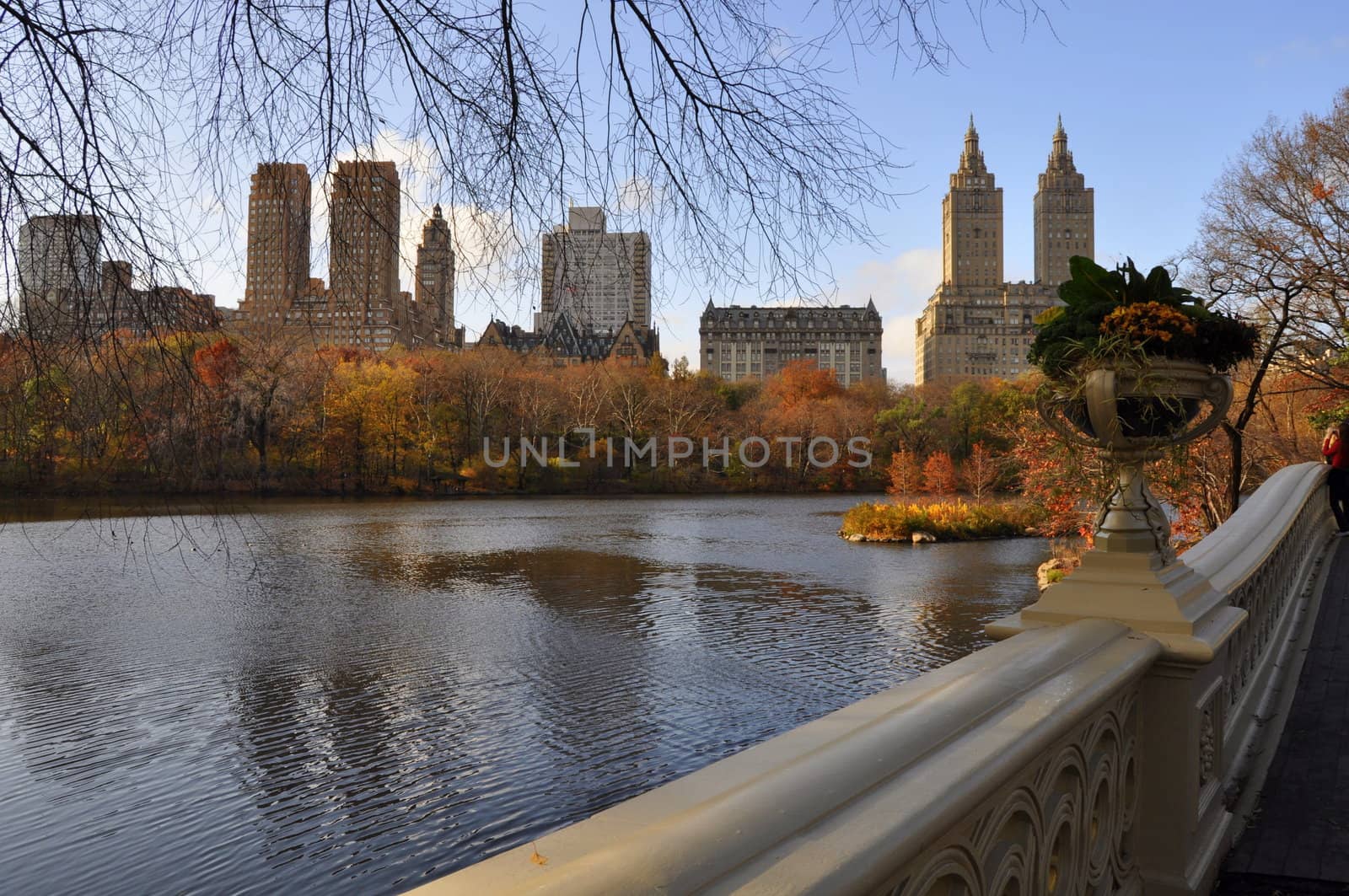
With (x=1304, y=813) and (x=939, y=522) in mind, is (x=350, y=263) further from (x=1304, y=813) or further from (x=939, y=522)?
(x=939, y=522)

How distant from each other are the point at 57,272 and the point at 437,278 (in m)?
1.02

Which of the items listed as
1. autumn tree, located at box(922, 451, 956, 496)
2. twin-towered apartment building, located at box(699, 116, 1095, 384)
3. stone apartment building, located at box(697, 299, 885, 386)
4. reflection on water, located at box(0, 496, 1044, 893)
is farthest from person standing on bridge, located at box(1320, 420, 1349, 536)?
stone apartment building, located at box(697, 299, 885, 386)

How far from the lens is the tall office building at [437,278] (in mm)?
2691

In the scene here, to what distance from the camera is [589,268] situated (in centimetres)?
277

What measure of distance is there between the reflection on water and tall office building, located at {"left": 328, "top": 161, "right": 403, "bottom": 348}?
38.2 inches

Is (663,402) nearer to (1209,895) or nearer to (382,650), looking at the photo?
(382,650)

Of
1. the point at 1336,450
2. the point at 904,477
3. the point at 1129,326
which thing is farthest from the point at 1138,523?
the point at 904,477

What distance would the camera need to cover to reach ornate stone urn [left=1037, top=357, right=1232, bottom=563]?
252 centimetres

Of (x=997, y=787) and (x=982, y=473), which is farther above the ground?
(x=997, y=787)

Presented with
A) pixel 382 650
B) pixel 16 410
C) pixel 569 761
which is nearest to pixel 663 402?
pixel 382 650

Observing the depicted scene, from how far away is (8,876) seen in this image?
218 inches

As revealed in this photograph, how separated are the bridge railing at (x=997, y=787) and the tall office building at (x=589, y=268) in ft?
4.64

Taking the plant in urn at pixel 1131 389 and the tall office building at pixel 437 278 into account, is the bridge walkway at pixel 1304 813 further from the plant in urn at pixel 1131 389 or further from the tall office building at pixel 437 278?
the tall office building at pixel 437 278

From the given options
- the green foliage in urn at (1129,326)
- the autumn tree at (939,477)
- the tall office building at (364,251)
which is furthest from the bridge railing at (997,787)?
the autumn tree at (939,477)
